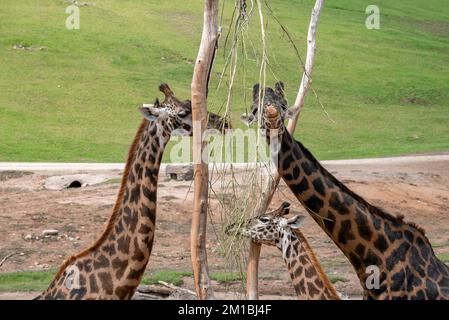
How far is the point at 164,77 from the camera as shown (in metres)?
31.9

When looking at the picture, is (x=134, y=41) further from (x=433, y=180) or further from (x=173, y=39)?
(x=433, y=180)

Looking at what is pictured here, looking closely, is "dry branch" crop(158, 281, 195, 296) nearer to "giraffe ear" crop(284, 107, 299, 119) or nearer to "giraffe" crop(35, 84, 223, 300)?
"giraffe" crop(35, 84, 223, 300)

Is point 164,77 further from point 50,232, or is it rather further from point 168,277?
point 168,277

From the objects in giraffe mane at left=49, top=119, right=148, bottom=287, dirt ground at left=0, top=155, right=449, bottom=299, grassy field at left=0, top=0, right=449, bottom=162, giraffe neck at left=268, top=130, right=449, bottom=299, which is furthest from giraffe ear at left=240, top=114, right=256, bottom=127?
grassy field at left=0, top=0, right=449, bottom=162

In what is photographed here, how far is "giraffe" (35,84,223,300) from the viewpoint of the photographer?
7.62 m

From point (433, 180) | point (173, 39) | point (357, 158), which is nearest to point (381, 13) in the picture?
point (173, 39)

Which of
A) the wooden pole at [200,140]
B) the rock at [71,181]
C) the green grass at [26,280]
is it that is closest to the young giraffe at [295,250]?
the wooden pole at [200,140]

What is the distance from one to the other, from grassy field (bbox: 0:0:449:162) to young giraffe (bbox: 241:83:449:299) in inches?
609

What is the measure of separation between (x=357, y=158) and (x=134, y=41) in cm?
1290

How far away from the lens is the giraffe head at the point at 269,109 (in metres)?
7.43

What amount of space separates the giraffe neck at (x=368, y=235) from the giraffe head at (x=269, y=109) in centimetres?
14

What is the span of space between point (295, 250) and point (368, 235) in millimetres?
1466
